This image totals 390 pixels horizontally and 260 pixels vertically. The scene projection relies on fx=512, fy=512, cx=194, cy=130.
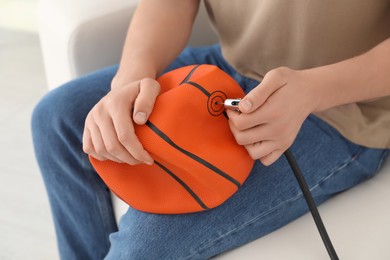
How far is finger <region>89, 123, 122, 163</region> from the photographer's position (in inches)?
28.1

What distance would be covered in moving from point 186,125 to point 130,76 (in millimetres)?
216

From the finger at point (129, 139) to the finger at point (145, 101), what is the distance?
0.02 meters

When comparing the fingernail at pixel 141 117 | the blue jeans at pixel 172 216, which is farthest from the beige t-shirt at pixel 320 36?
the fingernail at pixel 141 117

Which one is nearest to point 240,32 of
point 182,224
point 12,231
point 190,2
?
point 190,2

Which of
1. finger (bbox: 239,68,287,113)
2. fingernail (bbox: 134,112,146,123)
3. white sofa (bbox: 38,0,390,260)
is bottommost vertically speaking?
white sofa (bbox: 38,0,390,260)

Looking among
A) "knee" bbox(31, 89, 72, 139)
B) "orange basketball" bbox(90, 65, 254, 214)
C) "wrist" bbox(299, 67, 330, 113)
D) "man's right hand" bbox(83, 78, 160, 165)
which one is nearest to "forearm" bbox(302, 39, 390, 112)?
"wrist" bbox(299, 67, 330, 113)

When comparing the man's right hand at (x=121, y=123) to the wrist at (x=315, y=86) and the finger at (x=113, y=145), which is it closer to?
the finger at (x=113, y=145)

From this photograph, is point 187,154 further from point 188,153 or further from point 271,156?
point 271,156

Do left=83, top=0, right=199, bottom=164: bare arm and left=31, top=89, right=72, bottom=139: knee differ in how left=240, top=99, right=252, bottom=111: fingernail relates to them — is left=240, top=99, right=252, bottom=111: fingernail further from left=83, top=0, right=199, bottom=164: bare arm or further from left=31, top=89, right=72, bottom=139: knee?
left=31, top=89, right=72, bottom=139: knee

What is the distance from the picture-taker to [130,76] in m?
0.85

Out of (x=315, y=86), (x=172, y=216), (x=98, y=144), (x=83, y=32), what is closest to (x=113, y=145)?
(x=98, y=144)

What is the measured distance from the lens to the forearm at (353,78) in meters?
0.73

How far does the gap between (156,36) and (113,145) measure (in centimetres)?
30

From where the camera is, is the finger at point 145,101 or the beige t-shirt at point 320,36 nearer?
the finger at point 145,101
